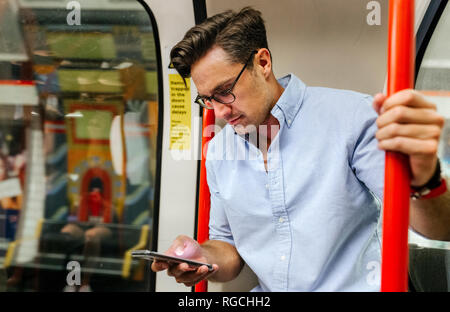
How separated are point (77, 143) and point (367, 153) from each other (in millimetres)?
2029

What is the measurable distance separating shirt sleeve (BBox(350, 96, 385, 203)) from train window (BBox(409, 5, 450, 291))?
31.0 inches

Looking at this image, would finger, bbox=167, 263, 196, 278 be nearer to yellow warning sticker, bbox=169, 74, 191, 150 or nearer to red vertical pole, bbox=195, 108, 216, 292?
red vertical pole, bbox=195, 108, 216, 292

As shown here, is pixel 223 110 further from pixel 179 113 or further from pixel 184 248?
pixel 179 113

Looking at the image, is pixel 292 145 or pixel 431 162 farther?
pixel 292 145

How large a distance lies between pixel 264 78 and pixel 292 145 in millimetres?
311

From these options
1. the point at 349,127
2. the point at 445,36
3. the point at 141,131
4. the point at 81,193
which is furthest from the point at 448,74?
the point at 81,193

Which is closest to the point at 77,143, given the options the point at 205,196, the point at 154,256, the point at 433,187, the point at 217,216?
the point at 205,196

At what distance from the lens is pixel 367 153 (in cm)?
140

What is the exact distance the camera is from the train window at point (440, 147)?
2033mm

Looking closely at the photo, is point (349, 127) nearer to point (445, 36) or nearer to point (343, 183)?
point (343, 183)

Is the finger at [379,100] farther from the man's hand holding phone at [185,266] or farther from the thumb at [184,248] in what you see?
the thumb at [184,248]

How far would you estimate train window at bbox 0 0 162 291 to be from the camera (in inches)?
92.8

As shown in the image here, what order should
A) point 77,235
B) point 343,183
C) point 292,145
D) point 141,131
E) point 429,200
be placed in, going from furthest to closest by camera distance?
point 77,235 < point 141,131 < point 292,145 < point 343,183 < point 429,200

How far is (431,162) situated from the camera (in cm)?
80
